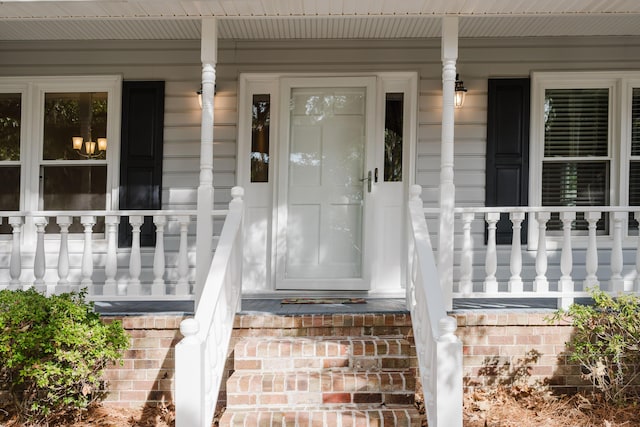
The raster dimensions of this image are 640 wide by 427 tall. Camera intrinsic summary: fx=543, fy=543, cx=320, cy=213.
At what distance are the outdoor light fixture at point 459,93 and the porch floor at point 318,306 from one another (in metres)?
1.89

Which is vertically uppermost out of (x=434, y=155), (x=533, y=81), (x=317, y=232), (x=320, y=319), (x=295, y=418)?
(x=533, y=81)

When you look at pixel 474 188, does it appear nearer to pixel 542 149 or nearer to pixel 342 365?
pixel 542 149

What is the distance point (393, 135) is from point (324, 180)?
2.68 feet

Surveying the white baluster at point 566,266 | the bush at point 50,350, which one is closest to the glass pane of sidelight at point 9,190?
the bush at point 50,350

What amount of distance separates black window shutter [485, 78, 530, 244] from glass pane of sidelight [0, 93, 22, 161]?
15.3ft

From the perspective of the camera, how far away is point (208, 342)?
3.11m

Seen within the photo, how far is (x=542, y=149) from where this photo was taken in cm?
527

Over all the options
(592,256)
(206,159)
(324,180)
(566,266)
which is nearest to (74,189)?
(206,159)

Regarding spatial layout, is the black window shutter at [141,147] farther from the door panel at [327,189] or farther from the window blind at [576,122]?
the window blind at [576,122]

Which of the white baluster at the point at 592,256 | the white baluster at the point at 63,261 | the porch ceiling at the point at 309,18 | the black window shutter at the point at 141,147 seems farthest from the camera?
the black window shutter at the point at 141,147

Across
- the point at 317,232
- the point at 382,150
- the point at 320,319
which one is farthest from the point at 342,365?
the point at 382,150

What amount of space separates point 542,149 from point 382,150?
5.07ft

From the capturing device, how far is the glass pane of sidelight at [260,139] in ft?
17.7

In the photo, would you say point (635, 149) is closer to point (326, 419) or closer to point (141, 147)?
point (326, 419)
